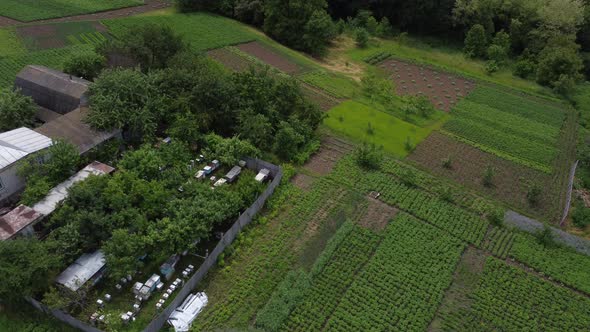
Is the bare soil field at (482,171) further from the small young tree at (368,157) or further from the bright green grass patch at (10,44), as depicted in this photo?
the bright green grass patch at (10,44)

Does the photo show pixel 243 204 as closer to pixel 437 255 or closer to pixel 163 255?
pixel 163 255

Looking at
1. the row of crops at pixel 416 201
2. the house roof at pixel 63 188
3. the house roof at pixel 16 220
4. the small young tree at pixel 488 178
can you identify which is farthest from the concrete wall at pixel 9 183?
the small young tree at pixel 488 178

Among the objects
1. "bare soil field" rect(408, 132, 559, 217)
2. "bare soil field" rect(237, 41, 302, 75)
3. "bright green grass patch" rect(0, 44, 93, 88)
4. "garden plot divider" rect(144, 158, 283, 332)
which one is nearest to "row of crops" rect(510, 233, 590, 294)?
"bare soil field" rect(408, 132, 559, 217)

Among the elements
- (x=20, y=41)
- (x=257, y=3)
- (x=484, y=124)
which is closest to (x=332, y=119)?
(x=484, y=124)

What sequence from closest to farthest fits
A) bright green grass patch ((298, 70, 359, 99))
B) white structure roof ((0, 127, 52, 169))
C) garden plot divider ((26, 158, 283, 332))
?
garden plot divider ((26, 158, 283, 332)) → white structure roof ((0, 127, 52, 169)) → bright green grass patch ((298, 70, 359, 99))

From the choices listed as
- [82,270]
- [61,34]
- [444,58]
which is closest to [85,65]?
[61,34]

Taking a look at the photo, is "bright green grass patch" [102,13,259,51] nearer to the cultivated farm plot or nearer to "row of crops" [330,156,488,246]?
the cultivated farm plot
